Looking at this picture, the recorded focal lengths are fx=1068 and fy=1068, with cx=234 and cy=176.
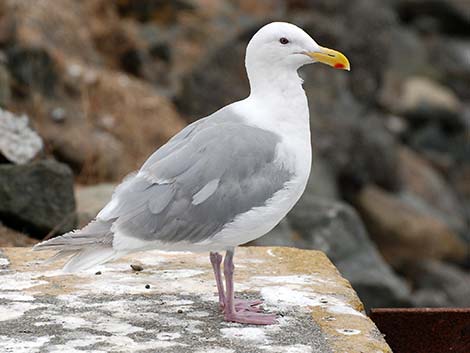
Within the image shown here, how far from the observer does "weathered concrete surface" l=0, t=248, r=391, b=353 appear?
14.0 feet

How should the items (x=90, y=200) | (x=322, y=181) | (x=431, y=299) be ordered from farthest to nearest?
(x=322, y=181)
(x=431, y=299)
(x=90, y=200)

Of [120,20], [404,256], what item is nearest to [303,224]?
[404,256]

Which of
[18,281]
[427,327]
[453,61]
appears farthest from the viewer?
[453,61]

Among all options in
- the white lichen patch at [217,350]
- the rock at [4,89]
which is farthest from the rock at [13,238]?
the white lichen patch at [217,350]

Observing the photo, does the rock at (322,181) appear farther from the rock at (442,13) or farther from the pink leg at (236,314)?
the rock at (442,13)

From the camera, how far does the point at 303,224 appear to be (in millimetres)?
8859

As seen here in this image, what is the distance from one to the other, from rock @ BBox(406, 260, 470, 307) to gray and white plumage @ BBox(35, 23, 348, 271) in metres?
6.92

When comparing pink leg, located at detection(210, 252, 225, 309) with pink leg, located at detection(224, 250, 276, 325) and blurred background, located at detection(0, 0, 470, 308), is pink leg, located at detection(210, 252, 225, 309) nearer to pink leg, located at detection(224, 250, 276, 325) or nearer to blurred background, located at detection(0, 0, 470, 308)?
pink leg, located at detection(224, 250, 276, 325)

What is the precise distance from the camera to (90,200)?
7.38 metres

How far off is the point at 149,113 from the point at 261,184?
236 inches

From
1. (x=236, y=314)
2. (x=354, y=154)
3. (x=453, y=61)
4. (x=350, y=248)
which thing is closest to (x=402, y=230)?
(x=354, y=154)

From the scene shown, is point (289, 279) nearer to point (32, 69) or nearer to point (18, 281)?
point (18, 281)

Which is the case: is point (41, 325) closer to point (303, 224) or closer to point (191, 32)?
point (303, 224)

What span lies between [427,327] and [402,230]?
721 centimetres
